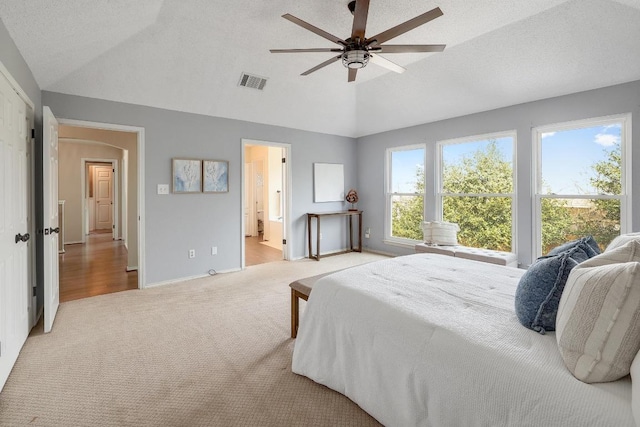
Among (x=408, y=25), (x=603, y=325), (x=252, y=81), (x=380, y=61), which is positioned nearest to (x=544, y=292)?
(x=603, y=325)

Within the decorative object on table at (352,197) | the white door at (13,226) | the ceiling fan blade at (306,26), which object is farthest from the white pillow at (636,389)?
the decorative object on table at (352,197)

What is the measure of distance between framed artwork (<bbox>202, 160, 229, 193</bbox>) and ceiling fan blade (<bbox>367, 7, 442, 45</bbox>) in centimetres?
296

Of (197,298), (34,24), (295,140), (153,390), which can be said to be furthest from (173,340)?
(295,140)

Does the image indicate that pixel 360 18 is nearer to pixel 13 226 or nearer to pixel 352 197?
pixel 13 226

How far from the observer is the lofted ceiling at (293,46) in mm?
2684

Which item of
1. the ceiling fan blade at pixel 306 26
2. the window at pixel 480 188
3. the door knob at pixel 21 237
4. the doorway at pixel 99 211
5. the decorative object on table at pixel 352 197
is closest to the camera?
the ceiling fan blade at pixel 306 26

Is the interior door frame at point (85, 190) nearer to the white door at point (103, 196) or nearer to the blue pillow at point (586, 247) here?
the white door at point (103, 196)

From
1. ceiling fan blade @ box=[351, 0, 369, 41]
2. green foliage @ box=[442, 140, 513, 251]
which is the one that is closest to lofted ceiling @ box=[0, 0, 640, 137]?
ceiling fan blade @ box=[351, 0, 369, 41]

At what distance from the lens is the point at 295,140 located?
18.2ft

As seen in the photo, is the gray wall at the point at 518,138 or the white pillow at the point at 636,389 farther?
the gray wall at the point at 518,138

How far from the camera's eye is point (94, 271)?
491 centimetres

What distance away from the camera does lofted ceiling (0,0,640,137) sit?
268 centimetres

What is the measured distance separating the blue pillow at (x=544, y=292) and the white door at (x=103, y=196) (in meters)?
10.8

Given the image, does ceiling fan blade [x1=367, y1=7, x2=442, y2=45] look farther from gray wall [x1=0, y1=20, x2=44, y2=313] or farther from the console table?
the console table
